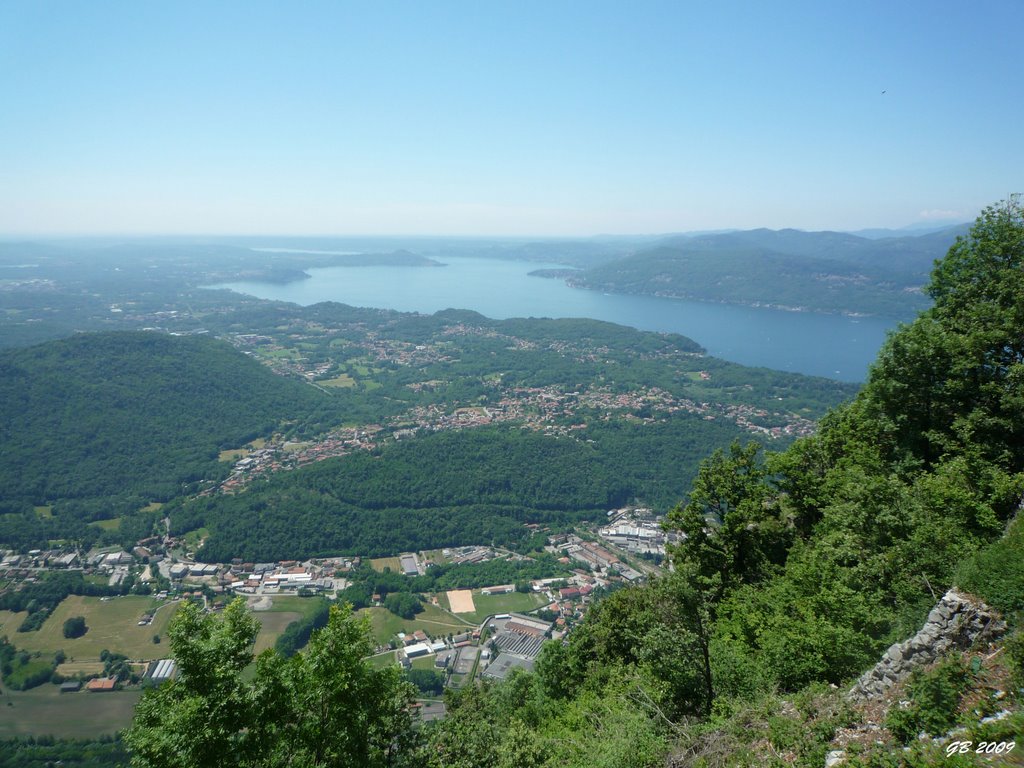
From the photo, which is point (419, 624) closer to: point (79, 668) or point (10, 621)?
point (79, 668)

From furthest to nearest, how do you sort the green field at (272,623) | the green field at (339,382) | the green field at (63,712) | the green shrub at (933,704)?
the green field at (339,382) < the green field at (272,623) < the green field at (63,712) < the green shrub at (933,704)

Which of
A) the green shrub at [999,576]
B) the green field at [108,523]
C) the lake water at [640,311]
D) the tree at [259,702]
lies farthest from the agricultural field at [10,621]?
the lake water at [640,311]

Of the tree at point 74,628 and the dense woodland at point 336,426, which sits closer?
the tree at point 74,628

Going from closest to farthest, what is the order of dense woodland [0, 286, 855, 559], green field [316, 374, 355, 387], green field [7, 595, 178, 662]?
green field [7, 595, 178, 662] → dense woodland [0, 286, 855, 559] → green field [316, 374, 355, 387]

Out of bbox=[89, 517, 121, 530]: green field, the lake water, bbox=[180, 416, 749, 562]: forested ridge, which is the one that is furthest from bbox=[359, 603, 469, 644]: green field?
the lake water

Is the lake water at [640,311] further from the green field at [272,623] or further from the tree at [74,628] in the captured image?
the tree at [74,628]

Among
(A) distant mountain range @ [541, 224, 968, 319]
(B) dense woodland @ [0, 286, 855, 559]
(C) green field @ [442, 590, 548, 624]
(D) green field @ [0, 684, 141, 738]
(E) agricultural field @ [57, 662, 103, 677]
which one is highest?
(A) distant mountain range @ [541, 224, 968, 319]

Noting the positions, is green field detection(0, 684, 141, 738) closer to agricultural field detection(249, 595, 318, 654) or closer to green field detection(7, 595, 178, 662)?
green field detection(7, 595, 178, 662)
